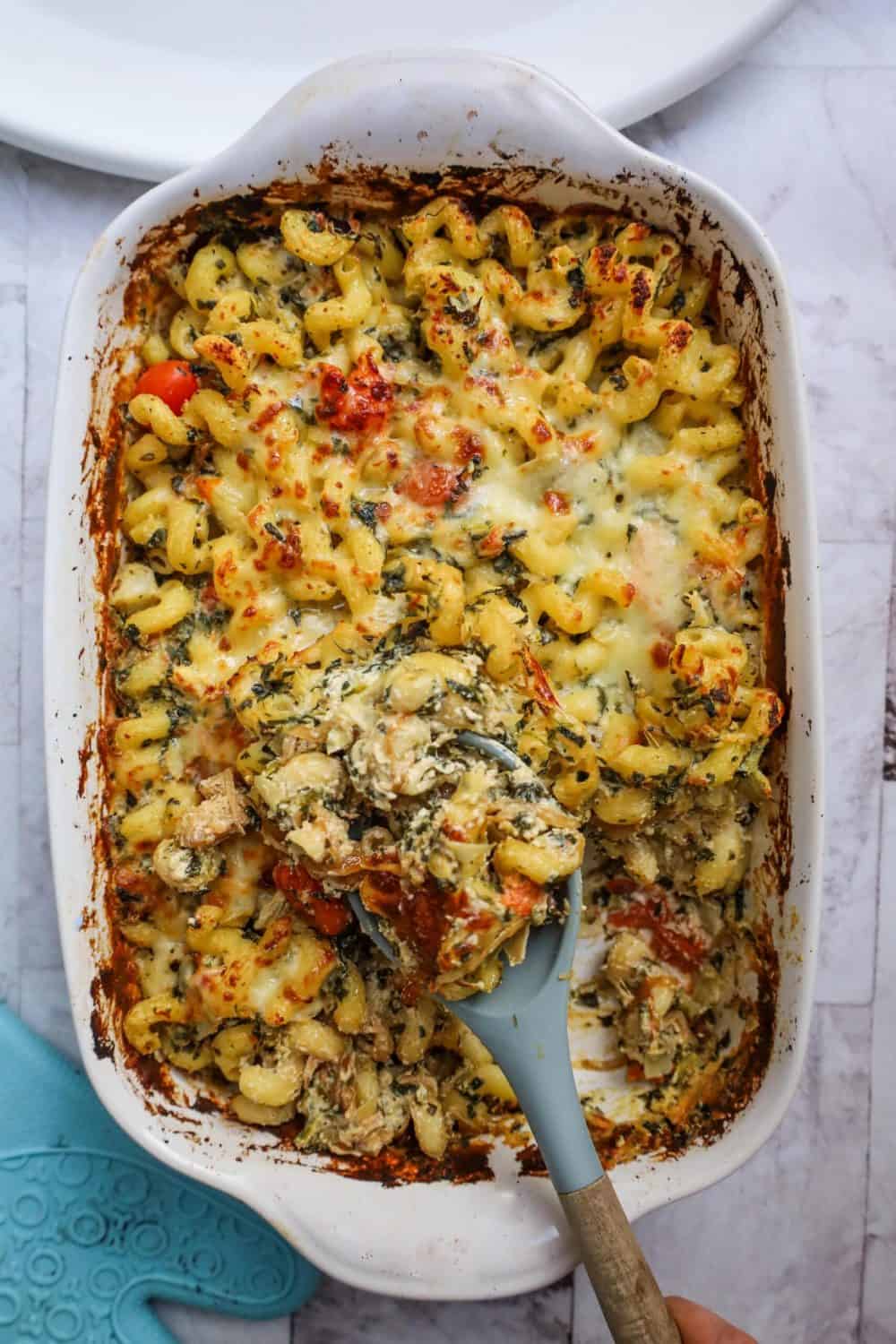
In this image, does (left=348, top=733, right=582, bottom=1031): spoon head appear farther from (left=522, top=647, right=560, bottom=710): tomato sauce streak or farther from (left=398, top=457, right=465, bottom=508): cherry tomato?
(left=398, top=457, right=465, bottom=508): cherry tomato

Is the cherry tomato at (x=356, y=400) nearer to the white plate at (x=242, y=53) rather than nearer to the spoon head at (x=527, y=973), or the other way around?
the white plate at (x=242, y=53)

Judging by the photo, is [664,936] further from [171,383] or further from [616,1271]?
[171,383]

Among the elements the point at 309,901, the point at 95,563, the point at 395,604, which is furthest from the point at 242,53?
the point at 309,901

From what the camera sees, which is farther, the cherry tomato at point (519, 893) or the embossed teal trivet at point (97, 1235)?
the embossed teal trivet at point (97, 1235)

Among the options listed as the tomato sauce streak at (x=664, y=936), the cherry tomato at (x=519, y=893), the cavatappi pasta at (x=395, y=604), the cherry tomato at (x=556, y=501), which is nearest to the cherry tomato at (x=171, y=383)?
the cavatappi pasta at (x=395, y=604)

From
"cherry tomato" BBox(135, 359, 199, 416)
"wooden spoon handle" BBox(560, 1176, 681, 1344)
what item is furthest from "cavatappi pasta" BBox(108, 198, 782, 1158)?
"wooden spoon handle" BBox(560, 1176, 681, 1344)

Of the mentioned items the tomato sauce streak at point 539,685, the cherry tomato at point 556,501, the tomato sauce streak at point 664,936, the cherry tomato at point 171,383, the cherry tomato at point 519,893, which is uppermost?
the cherry tomato at point 171,383
